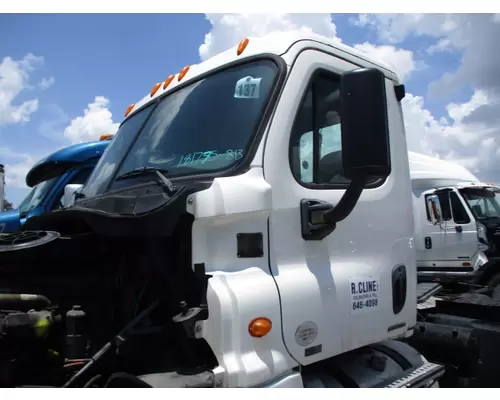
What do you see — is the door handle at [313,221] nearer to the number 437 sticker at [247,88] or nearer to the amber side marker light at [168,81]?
the number 437 sticker at [247,88]

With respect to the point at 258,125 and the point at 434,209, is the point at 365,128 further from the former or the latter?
the point at 434,209

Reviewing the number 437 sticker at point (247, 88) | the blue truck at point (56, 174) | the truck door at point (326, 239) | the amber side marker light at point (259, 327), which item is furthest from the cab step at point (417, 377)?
the blue truck at point (56, 174)

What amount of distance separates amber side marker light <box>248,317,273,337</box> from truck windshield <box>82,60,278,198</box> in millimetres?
753

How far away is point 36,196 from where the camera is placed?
8.11 meters

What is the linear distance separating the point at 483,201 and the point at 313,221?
10222 mm

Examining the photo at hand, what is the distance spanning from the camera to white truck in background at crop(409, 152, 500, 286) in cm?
1043

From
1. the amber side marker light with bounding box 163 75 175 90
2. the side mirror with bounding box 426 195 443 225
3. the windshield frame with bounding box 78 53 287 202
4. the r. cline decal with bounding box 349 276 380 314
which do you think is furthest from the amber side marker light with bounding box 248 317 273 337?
the side mirror with bounding box 426 195 443 225

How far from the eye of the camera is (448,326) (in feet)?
11.4

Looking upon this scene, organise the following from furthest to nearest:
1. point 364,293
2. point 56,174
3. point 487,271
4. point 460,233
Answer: point 460,233 < point 487,271 < point 56,174 < point 364,293

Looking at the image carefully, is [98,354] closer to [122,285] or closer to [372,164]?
[122,285]

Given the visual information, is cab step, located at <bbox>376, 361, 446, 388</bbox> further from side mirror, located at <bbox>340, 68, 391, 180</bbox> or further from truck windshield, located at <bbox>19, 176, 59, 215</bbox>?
truck windshield, located at <bbox>19, 176, 59, 215</bbox>

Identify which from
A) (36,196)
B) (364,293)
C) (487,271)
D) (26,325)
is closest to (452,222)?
(487,271)

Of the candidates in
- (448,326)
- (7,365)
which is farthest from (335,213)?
(448,326)

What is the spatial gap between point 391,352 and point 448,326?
975 mm
